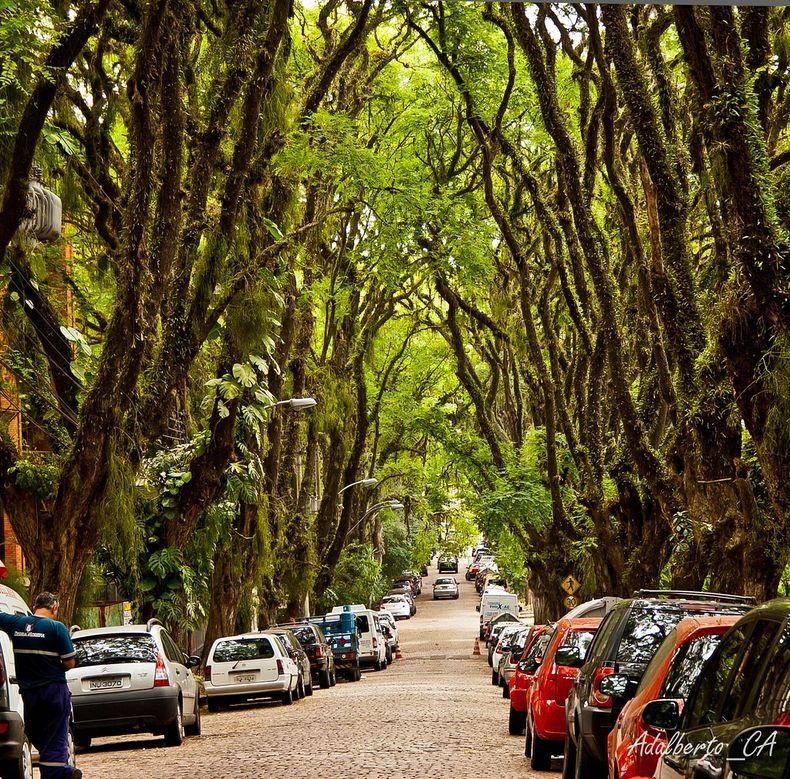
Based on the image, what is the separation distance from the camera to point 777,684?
494 cm

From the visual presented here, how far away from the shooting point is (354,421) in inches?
1718

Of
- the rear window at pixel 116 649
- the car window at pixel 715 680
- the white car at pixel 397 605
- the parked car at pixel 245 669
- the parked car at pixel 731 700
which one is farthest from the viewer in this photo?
the white car at pixel 397 605

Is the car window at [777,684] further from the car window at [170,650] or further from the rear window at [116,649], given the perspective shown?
the car window at [170,650]

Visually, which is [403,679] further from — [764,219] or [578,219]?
[764,219]

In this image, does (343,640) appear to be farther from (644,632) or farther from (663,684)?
(663,684)

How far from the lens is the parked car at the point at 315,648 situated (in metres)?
34.6

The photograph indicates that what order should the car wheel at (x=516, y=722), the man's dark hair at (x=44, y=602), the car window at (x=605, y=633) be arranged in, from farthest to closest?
the car wheel at (x=516, y=722) < the man's dark hair at (x=44, y=602) < the car window at (x=605, y=633)

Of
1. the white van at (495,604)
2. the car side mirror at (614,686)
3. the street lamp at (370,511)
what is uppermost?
the street lamp at (370,511)

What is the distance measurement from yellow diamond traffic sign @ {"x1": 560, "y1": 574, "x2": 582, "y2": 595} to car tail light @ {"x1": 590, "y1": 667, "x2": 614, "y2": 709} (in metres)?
21.8

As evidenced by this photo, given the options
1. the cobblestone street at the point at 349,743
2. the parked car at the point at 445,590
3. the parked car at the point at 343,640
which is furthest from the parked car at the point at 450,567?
the cobblestone street at the point at 349,743

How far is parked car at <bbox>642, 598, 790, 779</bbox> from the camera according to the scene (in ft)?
15.8

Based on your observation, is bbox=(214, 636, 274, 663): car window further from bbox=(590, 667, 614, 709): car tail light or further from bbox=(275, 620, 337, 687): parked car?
bbox=(590, 667, 614, 709): car tail light

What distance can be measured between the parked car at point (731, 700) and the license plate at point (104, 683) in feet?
38.8

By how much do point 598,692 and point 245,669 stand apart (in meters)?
17.3
